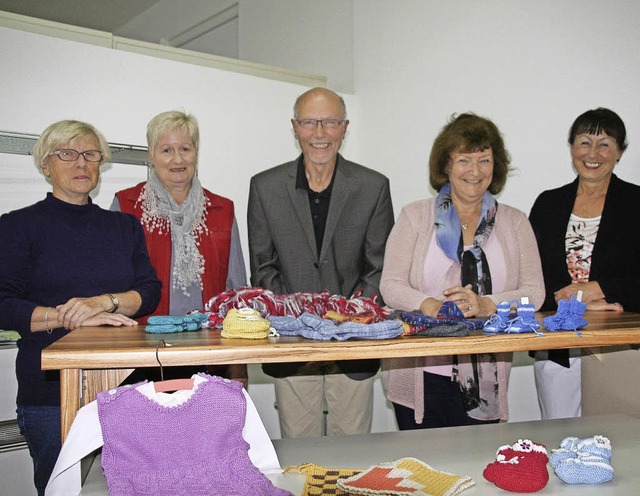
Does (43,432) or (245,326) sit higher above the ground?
(245,326)

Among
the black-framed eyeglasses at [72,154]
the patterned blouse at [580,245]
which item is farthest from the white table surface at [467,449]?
the black-framed eyeglasses at [72,154]

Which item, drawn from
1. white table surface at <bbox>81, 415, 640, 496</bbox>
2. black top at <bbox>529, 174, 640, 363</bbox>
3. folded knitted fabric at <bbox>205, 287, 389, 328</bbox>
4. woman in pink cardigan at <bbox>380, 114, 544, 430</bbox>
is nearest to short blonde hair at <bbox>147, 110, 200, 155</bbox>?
folded knitted fabric at <bbox>205, 287, 389, 328</bbox>

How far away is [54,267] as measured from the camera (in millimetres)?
2436

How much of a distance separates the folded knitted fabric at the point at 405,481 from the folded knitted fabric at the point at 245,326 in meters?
0.49

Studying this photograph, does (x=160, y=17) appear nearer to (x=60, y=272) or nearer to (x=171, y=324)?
(x=60, y=272)

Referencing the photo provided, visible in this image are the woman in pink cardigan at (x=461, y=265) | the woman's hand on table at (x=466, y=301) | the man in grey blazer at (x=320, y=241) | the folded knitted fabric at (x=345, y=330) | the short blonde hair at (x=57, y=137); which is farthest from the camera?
the man in grey blazer at (x=320, y=241)

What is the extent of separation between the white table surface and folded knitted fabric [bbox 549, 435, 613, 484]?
23 mm

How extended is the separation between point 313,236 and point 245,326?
3.07 ft

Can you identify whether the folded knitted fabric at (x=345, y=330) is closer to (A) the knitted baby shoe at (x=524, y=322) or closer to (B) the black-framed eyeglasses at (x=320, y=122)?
(A) the knitted baby shoe at (x=524, y=322)

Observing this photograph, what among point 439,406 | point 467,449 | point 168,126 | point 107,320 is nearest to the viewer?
point 467,449

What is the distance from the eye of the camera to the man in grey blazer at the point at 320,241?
2871 millimetres

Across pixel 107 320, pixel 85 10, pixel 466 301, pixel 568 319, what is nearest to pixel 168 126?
pixel 107 320

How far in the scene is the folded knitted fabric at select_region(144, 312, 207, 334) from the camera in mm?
2180

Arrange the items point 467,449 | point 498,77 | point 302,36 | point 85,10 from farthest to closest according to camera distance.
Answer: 1. point 85,10
2. point 302,36
3. point 498,77
4. point 467,449
